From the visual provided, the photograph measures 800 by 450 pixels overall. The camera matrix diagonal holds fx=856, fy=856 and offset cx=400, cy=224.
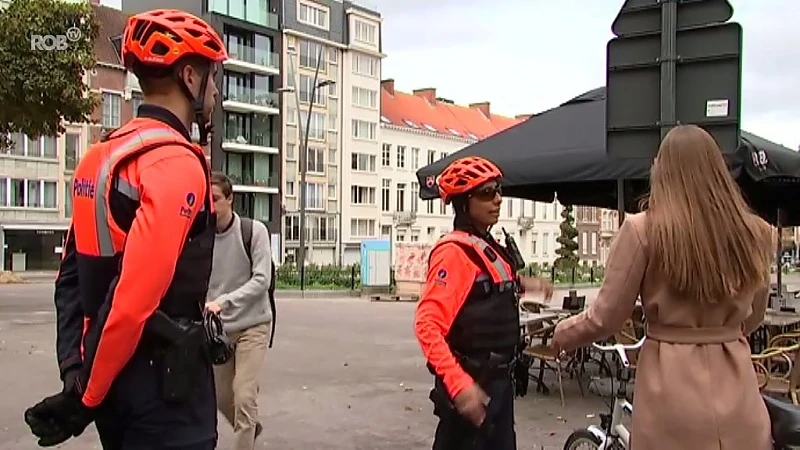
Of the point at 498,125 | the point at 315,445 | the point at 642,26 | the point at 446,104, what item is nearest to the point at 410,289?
→ the point at 315,445

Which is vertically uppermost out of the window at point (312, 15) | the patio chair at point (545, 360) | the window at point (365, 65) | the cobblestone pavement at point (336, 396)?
the window at point (312, 15)

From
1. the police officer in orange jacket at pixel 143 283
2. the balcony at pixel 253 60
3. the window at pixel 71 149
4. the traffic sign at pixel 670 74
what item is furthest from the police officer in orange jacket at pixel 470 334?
the balcony at pixel 253 60

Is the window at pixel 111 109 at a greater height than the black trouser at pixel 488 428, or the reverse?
the window at pixel 111 109

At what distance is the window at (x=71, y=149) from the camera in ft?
173

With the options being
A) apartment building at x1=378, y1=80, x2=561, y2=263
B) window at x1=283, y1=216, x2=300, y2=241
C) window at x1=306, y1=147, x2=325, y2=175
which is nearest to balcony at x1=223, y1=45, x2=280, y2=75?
window at x1=306, y1=147, x2=325, y2=175

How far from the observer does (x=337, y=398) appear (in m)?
9.27

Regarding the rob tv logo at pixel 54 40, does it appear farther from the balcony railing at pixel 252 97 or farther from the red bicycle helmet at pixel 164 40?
the balcony railing at pixel 252 97

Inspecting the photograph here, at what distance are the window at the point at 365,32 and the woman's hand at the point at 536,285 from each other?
6476cm

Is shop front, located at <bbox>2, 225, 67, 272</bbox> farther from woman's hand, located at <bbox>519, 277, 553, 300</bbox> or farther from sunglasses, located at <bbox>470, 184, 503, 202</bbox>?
sunglasses, located at <bbox>470, 184, 503, 202</bbox>

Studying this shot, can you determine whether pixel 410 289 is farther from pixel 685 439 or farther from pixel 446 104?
pixel 446 104

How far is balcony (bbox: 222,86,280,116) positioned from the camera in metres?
59.0

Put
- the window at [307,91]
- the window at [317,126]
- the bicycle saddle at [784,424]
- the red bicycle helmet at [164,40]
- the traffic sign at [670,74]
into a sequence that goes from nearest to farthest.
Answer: the red bicycle helmet at [164,40]
the bicycle saddle at [784,424]
the traffic sign at [670,74]
the window at [307,91]
the window at [317,126]

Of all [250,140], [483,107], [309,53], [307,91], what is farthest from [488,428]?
[483,107]

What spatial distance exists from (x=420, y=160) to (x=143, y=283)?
69.8m
